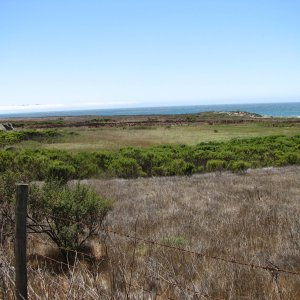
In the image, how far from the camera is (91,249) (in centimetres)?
838

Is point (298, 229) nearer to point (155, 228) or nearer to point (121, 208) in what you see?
point (155, 228)

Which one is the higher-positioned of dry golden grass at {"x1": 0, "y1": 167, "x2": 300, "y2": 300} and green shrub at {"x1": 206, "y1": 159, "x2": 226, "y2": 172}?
dry golden grass at {"x1": 0, "y1": 167, "x2": 300, "y2": 300}

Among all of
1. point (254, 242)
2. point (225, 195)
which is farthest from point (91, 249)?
point (225, 195)

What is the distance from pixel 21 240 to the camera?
372cm

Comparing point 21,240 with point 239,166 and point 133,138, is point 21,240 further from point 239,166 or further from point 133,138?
point 133,138

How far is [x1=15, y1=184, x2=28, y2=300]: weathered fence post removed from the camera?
3.64 m

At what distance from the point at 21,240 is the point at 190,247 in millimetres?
4363

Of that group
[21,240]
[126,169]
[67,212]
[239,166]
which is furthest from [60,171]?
[21,240]

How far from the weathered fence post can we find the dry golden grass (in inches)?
7.4

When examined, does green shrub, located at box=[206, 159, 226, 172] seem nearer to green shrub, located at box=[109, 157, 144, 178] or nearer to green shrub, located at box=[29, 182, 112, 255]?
green shrub, located at box=[109, 157, 144, 178]

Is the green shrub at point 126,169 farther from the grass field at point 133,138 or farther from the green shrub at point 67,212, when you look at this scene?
the grass field at point 133,138

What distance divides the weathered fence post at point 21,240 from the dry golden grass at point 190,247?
0.62ft

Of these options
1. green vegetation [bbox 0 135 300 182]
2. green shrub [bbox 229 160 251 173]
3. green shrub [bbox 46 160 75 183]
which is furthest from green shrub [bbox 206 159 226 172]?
green shrub [bbox 46 160 75 183]

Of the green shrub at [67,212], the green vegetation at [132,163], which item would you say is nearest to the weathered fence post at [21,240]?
the green shrub at [67,212]
